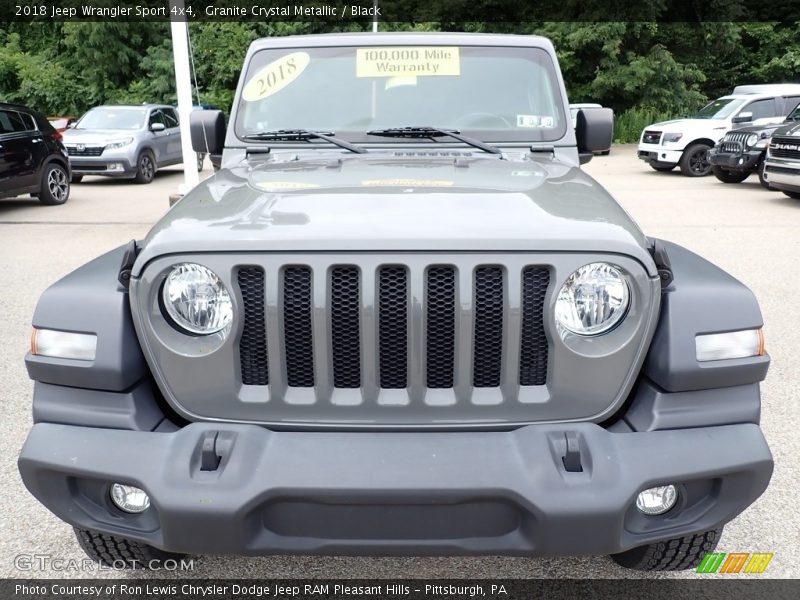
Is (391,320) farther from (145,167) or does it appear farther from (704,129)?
(704,129)

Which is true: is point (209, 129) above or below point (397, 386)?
above

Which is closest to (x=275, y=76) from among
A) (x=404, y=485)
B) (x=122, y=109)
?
(x=404, y=485)

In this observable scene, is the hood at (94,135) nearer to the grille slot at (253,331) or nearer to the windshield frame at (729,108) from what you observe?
the windshield frame at (729,108)

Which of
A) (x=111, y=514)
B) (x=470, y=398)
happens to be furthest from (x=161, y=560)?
(x=470, y=398)

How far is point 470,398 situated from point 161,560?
1.29 m

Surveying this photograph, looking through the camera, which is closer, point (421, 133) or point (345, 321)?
point (345, 321)

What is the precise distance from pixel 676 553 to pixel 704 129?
16184mm

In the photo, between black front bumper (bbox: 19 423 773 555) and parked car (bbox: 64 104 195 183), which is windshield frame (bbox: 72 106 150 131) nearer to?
parked car (bbox: 64 104 195 183)

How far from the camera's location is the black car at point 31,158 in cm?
1124

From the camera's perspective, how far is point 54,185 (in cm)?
1255

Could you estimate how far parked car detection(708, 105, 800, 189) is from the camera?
14.0 m

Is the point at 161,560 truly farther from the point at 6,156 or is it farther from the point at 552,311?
the point at 6,156

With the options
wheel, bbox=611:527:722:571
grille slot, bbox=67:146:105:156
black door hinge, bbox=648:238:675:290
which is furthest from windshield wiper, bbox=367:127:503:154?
grille slot, bbox=67:146:105:156

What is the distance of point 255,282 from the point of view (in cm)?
204
